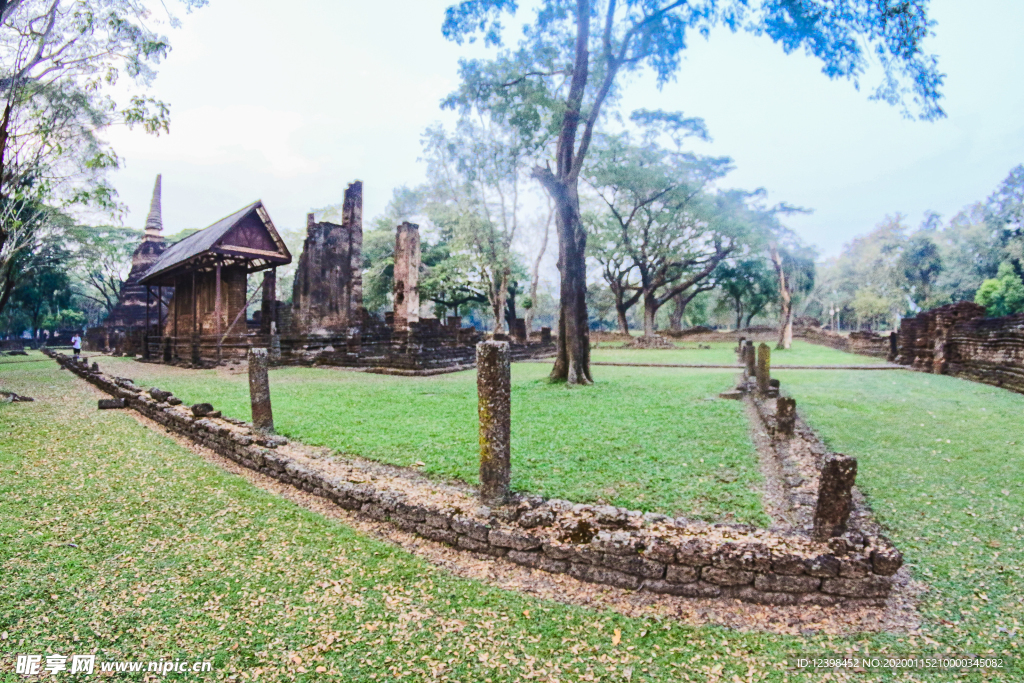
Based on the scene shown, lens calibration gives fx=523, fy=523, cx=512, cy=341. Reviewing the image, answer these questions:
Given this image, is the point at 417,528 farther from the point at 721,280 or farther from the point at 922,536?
the point at 721,280

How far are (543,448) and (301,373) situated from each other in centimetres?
1221

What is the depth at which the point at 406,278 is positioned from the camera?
714 inches

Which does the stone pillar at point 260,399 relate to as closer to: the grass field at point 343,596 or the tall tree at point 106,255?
the grass field at point 343,596

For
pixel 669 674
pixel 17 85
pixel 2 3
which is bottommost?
pixel 669 674

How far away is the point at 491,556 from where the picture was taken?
12.3 feet

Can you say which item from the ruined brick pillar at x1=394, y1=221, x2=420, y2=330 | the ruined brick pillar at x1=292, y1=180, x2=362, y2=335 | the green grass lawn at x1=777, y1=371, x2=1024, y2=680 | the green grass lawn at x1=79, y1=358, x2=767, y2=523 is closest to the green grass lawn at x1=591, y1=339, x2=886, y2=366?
the ruined brick pillar at x1=394, y1=221, x2=420, y2=330

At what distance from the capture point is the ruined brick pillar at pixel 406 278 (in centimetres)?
1784

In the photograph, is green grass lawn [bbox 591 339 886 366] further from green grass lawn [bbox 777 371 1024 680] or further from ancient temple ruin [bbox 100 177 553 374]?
green grass lawn [bbox 777 371 1024 680]

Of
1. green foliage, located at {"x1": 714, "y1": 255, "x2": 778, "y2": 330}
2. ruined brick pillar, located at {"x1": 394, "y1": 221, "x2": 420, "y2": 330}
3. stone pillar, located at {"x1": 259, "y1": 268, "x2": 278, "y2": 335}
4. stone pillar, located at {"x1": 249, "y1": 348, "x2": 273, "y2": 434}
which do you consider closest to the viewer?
stone pillar, located at {"x1": 249, "y1": 348, "x2": 273, "y2": 434}

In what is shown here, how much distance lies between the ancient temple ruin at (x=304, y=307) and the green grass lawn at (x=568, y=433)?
5.03 meters

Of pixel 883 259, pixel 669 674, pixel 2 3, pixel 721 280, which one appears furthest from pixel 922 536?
pixel 883 259

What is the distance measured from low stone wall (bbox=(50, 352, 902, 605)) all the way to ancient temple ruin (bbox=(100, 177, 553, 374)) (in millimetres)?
12008

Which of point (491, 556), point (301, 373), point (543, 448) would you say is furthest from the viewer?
point (301, 373)

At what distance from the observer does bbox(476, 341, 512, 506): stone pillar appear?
14.0ft
